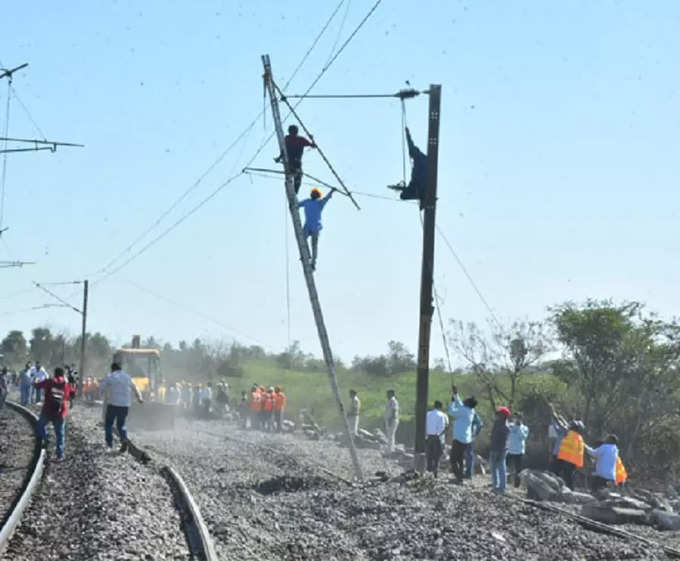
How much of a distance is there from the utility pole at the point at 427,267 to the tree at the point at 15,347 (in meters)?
110

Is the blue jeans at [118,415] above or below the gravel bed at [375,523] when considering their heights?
above

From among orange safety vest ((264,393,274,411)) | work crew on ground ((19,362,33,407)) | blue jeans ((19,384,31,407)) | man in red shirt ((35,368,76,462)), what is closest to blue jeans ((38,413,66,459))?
man in red shirt ((35,368,76,462))

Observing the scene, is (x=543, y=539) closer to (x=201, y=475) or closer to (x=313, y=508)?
(x=313, y=508)

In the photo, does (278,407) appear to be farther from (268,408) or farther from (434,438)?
(434,438)

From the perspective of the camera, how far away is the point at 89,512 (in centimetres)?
1253

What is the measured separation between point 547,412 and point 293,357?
184 feet

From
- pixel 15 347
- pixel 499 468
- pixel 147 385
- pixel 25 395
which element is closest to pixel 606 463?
pixel 499 468

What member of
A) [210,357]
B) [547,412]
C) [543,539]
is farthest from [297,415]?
[543,539]

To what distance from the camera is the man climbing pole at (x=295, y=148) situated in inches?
750

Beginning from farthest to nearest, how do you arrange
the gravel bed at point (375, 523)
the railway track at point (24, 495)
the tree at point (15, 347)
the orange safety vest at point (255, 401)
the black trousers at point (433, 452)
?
the tree at point (15, 347) → the orange safety vest at point (255, 401) → the black trousers at point (433, 452) → the gravel bed at point (375, 523) → the railway track at point (24, 495)

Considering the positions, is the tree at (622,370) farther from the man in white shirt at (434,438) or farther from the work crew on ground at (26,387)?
the work crew on ground at (26,387)

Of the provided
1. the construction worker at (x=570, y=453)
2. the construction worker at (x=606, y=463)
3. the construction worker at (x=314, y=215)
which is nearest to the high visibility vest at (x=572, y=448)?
the construction worker at (x=570, y=453)

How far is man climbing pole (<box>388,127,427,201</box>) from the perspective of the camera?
20.0 metres

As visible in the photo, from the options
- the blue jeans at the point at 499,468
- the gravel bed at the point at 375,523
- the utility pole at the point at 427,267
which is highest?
the utility pole at the point at 427,267
